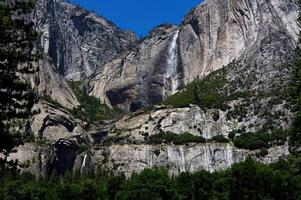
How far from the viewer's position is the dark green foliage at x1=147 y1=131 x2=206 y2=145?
18325 cm

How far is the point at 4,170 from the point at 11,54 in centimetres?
750

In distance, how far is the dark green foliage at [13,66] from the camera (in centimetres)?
3819

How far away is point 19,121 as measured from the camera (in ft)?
131

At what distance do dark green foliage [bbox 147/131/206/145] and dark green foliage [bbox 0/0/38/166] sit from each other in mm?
144634

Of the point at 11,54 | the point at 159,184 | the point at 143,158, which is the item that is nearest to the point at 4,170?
the point at 11,54

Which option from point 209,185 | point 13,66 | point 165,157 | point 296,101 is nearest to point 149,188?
point 209,185

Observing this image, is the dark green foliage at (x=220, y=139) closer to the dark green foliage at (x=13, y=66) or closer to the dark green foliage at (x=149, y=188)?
the dark green foliage at (x=149, y=188)

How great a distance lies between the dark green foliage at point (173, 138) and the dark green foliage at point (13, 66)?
145 m

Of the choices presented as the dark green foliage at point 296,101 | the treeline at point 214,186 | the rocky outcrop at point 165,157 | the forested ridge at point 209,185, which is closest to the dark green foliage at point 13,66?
the forested ridge at point 209,185

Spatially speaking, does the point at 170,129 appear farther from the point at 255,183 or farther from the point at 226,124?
the point at 255,183

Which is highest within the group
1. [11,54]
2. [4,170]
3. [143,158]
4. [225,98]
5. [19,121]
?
[225,98]

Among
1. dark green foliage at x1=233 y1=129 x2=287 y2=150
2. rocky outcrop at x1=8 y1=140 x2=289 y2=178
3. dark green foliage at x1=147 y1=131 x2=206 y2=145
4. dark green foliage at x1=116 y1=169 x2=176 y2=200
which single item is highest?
dark green foliage at x1=147 y1=131 x2=206 y2=145

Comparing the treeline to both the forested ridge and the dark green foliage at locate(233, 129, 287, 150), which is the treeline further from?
the dark green foliage at locate(233, 129, 287, 150)

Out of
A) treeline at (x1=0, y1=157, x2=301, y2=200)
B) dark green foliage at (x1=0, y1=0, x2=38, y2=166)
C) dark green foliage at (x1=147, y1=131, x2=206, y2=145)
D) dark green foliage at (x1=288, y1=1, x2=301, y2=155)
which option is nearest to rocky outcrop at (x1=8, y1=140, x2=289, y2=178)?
dark green foliage at (x1=147, y1=131, x2=206, y2=145)
